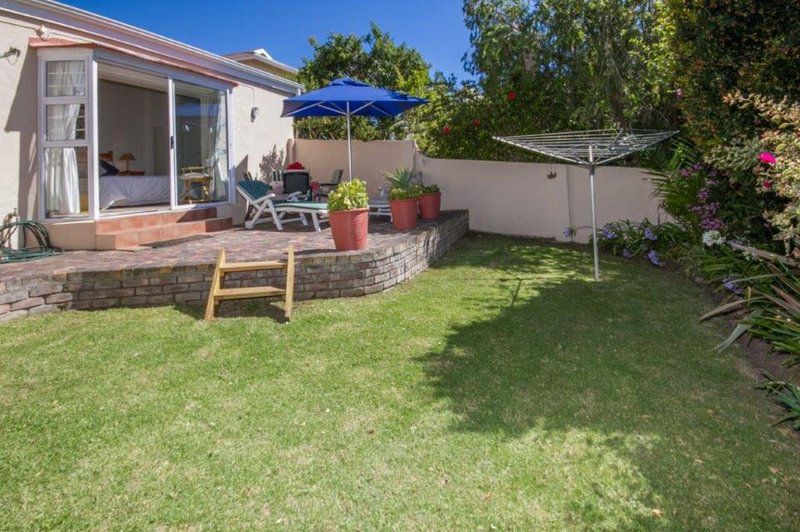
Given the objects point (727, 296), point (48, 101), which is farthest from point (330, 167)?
point (727, 296)

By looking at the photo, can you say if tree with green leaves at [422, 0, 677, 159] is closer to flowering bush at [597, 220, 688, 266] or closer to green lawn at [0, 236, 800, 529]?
flowering bush at [597, 220, 688, 266]

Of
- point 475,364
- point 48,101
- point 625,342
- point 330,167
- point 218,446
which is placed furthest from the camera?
point 330,167

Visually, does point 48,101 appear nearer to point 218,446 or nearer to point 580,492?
point 218,446

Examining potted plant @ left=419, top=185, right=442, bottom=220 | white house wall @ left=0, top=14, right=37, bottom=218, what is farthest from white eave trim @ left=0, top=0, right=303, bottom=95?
potted plant @ left=419, top=185, right=442, bottom=220

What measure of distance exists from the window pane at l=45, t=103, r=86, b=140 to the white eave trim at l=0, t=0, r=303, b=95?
125 centimetres

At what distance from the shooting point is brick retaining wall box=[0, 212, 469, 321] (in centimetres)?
543

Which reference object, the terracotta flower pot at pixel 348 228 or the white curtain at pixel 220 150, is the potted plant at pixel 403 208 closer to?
the terracotta flower pot at pixel 348 228

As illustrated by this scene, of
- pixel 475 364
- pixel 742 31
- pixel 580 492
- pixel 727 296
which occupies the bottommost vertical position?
pixel 580 492

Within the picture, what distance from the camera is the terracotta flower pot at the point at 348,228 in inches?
244

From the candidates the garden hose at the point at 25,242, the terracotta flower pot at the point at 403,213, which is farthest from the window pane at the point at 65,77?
the terracotta flower pot at the point at 403,213

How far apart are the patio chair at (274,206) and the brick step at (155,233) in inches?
23.3

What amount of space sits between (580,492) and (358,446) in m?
1.29

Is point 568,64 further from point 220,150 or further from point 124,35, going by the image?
point 124,35

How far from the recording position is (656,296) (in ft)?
21.0
